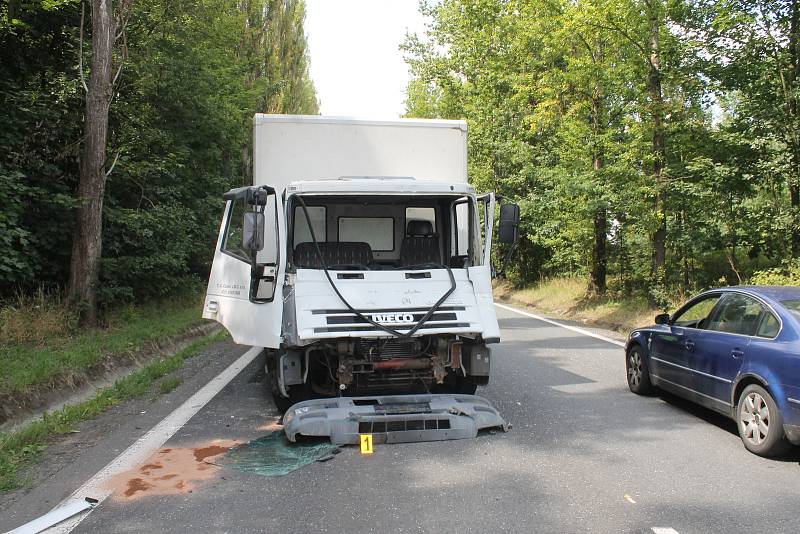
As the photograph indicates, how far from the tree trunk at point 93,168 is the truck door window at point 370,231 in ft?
20.1

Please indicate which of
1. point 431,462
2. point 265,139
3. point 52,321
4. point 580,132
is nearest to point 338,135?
point 265,139

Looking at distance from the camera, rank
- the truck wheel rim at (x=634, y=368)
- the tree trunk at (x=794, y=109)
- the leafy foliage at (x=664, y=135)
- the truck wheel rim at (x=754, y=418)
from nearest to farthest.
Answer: the truck wheel rim at (x=754, y=418) < the truck wheel rim at (x=634, y=368) < the tree trunk at (x=794, y=109) < the leafy foliage at (x=664, y=135)

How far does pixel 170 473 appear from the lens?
4.93 meters

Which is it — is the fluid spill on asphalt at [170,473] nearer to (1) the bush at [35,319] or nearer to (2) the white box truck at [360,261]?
(2) the white box truck at [360,261]

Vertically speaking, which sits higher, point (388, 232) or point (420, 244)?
point (388, 232)

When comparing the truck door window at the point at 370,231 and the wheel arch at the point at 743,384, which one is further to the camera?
the truck door window at the point at 370,231

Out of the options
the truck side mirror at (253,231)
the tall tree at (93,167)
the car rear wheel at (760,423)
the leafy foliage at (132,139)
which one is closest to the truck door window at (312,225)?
the truck side mirror at (253,231)

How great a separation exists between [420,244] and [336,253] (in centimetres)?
105

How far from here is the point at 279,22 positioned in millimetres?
31906

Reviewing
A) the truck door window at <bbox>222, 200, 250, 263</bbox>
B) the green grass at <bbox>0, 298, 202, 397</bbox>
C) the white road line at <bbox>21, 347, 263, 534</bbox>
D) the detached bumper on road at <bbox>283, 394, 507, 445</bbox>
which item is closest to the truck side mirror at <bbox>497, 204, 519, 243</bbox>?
the detached bumper on road at <bbox>283, 394, 507, 445</bbox>

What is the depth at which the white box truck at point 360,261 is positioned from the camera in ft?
20.0

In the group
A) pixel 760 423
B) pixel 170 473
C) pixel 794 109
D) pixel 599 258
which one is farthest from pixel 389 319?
pixel 599 258

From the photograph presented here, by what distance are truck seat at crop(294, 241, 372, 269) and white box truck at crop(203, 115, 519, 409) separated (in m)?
0.01

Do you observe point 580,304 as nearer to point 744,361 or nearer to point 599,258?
point 599,258
